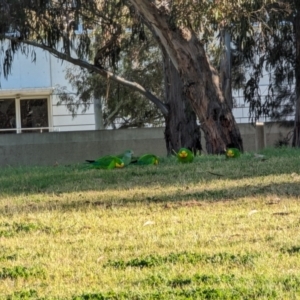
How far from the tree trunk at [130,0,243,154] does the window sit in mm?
17807

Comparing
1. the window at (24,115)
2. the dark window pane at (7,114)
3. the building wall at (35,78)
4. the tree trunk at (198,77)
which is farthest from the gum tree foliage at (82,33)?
the dark window pane at (7,114)

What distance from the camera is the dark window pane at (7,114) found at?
32156mm

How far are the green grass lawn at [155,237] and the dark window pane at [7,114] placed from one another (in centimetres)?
2274

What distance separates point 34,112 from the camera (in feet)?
107

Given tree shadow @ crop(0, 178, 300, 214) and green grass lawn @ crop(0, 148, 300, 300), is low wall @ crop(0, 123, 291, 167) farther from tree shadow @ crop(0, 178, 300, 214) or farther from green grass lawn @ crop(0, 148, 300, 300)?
tree shadow @ crop(0, 178, 300, 214)

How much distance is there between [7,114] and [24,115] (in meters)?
0.68

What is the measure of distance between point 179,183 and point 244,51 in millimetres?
11534

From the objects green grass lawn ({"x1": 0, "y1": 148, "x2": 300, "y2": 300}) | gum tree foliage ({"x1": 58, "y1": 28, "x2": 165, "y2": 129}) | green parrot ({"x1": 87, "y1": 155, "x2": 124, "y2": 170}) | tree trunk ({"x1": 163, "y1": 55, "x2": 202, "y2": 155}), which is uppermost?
gum tree foliage ({"x1": 58, "y1": 28, "x2": 165, "y2": 129})

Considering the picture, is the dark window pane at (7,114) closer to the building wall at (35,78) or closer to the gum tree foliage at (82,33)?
the building wall at (35,78)

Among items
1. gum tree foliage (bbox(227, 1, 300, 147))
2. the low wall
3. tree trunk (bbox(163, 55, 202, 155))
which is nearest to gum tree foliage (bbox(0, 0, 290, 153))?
gum tree foliage (bbox(227, 1, 300, 147))

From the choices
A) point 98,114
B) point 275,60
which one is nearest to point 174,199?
point 275,60

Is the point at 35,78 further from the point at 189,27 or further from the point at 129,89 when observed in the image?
the point at 189,27

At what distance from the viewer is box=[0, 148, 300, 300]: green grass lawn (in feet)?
14.0

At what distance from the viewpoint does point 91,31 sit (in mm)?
21797
